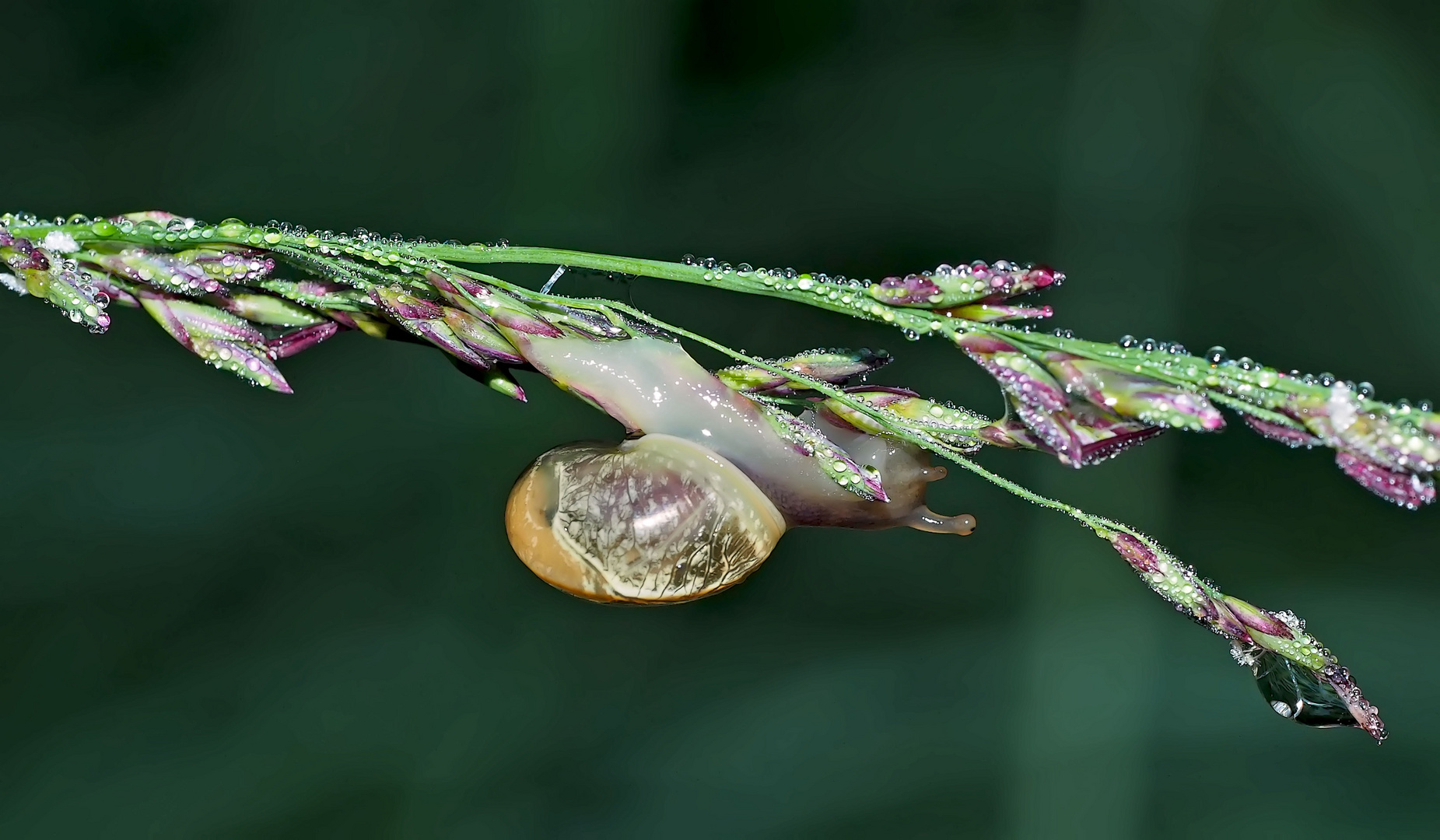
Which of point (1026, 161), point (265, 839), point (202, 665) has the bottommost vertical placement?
point (265, 839)

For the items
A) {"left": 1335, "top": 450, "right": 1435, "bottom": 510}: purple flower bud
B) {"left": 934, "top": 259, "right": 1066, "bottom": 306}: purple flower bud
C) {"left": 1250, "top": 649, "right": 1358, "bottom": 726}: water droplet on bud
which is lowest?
{"left": 1250, "top": 649, "right": 1358, "bottom": 726}: water droplet on bud

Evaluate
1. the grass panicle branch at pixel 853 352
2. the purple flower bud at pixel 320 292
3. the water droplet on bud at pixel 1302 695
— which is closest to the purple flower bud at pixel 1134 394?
the grass panicle branch at pixel 853 352

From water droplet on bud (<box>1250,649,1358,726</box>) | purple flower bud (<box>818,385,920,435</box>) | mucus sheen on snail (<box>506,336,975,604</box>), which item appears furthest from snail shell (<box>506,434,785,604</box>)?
water droplet on bud (<box>1250,649,1358,726</box>)

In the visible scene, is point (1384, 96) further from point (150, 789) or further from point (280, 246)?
point (150, 789)

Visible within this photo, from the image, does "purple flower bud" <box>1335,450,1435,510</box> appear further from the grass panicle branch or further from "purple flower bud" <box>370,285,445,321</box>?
"purple flower bud" <box>370,285,445,321</box>

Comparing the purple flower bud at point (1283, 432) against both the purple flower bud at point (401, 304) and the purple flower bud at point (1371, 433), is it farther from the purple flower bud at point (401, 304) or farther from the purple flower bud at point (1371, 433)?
Answer: the purple flower bud at point (401, 304)

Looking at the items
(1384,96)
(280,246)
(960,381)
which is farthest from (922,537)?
(280,246)
